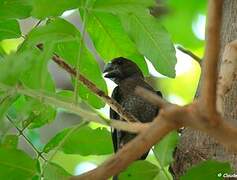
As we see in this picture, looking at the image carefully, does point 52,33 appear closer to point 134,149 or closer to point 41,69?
→ point 41,69

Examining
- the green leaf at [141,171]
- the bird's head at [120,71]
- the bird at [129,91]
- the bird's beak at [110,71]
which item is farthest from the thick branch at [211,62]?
the bird's beak at [110,71]

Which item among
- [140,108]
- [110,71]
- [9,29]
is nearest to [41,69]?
[9,29]

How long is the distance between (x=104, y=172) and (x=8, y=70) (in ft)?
1.15

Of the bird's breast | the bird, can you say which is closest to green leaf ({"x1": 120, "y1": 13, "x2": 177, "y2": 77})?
the bird

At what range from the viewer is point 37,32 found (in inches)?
61.1

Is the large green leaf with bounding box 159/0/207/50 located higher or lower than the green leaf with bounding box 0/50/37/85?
lower

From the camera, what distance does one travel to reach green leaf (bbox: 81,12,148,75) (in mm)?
1930

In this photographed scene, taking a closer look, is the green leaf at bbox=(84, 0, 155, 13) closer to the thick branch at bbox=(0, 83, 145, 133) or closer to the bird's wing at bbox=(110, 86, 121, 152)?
the thick branch at bbox=(0, 83, 145, 133)

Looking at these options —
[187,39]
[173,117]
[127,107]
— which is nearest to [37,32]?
[173,117]

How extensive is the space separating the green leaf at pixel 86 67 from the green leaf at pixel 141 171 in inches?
15.7

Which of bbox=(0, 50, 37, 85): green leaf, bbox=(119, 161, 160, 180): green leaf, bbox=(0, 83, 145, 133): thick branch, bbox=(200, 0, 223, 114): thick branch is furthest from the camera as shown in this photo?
bbox=(119, 161, 160, 180): green leaf

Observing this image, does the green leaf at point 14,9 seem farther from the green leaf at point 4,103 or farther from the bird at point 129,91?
the bird at point 129,91

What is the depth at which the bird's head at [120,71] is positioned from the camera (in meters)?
2.93

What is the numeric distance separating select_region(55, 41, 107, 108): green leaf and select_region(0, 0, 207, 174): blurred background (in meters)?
0.20
